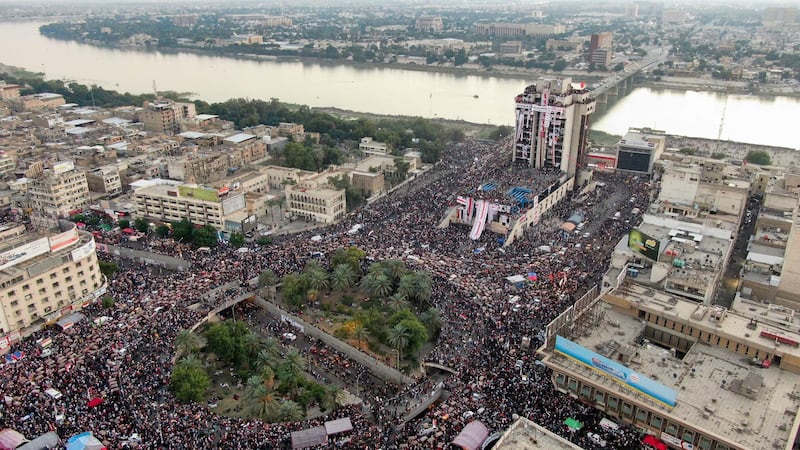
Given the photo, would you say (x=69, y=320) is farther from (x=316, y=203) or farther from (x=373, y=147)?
(x=373, y=147)

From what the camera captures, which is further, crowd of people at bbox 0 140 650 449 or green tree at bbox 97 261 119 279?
green tree at bbox 97 261 119 279

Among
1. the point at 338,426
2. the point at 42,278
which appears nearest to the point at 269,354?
the point at 338,426

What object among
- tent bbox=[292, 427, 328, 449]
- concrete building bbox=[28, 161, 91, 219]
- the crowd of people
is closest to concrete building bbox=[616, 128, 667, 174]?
the crowd of people

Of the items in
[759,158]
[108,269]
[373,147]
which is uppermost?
[759,158]

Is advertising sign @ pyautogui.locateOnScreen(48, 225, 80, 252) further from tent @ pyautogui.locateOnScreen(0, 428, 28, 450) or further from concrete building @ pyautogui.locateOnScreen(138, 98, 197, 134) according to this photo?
concrete building @ pyautogui.locateOnScreen(138, 98, 197, 134)

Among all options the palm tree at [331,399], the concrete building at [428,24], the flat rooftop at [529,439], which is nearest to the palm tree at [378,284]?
the palm tree at [331,399]

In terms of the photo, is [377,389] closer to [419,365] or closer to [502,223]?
[419,365]
